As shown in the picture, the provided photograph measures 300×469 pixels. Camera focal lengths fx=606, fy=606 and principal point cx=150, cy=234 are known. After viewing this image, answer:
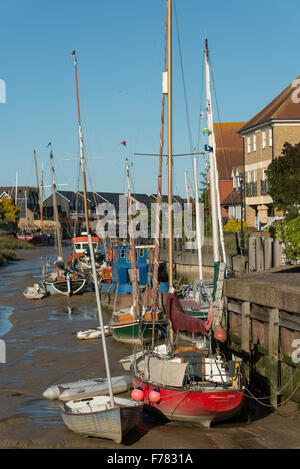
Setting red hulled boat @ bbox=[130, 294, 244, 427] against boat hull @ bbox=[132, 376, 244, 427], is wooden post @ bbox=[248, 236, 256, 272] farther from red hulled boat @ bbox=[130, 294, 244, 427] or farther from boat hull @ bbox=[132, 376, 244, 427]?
boat hull @ bbox=[132, 376, 244, 427]

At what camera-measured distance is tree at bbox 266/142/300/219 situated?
29609 mm

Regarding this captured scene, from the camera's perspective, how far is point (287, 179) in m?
29.9

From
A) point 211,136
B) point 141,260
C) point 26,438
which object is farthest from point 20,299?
point 26,438

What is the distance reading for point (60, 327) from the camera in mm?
31344

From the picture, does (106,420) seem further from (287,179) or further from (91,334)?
(287,179)

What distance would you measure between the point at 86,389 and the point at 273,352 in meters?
5.49

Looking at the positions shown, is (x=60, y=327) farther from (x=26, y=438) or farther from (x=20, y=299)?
(x=26, y=438)

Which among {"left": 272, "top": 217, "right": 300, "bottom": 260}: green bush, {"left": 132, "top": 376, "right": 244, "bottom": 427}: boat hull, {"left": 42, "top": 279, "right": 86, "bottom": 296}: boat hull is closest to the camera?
{"left": 132, "top": 376, "right": 244, "bottom": 427}: boat hull

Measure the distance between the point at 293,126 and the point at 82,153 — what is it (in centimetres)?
1684

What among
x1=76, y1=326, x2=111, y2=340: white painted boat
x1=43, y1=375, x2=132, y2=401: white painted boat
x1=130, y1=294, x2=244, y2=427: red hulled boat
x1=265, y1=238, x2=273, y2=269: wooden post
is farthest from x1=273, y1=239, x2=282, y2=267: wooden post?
x1=130, y1=294, x2=244, y2=427: red hulled boat

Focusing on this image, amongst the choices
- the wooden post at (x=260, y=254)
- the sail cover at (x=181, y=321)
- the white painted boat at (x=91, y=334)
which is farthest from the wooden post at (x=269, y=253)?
the sail cover at (x=181, y=321)

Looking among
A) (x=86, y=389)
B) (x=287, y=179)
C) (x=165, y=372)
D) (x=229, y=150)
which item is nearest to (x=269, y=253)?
(x=287, y=179)

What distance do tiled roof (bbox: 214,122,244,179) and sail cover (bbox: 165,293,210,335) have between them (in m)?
52.4
